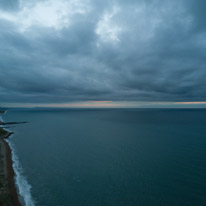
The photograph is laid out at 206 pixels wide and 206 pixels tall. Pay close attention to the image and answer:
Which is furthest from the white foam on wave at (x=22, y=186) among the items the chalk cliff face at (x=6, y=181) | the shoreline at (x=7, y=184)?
the chalk cliff face at (x=6, y=181)

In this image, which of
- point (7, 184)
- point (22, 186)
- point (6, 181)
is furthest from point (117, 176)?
point (6, 181)

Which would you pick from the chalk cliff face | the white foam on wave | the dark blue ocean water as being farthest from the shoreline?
the dark blue ocean water

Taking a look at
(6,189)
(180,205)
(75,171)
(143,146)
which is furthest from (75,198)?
(143,146)

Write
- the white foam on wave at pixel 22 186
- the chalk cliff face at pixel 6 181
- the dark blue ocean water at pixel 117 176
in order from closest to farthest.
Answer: the chalk cliff face at pixel 6 181, the white foam on wave at pixel 22 186, the dark blue ocean water at pixel 117 176

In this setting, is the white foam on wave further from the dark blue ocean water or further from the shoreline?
the dark blue ocean water

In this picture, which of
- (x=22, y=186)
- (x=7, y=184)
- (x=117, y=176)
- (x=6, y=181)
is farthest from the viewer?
(x=117, y=176)

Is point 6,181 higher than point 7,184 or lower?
higher

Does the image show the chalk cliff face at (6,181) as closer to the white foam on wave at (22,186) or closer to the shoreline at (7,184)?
the shoreline at (7,184)

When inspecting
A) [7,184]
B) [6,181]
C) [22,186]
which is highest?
[6,181]

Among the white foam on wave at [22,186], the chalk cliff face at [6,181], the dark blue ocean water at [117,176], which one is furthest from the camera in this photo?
the dark blue ocean water at [117,176]

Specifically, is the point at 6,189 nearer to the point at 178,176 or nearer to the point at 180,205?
the point at 180,205

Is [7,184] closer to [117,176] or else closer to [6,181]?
[6,181]

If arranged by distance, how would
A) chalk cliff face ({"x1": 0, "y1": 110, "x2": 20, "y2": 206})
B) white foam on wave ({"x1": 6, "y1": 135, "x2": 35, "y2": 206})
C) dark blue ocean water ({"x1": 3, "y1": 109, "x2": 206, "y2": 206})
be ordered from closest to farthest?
chalk cliff face ({"x1": 0, "y1": 110, "x2": 20, "y2": 206})
white foam on wave ({"x1": 6, "y1": 135, "x2": 35, "y2": 206})
dark blue ocean water ({"x1": 3, "y1": 109, "x2": 206, "y2": 206})
